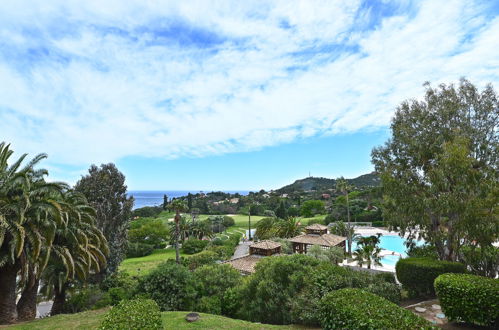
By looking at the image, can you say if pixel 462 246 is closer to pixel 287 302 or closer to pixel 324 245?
pixel 287 302

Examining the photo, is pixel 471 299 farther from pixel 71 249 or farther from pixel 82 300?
pixel 82 300

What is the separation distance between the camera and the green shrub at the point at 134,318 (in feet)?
16.5

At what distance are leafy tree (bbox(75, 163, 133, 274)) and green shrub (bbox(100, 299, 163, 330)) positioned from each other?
1596 centimetres

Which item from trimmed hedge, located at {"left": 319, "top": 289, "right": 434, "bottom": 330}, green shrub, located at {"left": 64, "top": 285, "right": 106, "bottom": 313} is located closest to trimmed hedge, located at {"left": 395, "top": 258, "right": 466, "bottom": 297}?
trimmed hedge, located at {"left": 319, "top": 289, "right": 434, "bottom": 330}

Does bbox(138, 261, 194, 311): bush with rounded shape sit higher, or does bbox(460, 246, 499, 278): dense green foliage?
bbox(460, 246, 499, 278): dense green foliage

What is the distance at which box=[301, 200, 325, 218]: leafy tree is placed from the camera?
218 ft

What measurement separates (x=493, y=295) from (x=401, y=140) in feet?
27.7

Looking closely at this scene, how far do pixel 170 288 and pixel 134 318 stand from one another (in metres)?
8.45

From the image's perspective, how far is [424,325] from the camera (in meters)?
4.28

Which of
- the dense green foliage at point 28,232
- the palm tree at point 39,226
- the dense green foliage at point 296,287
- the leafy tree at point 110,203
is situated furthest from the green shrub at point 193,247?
the dense green foliage at point 296,287

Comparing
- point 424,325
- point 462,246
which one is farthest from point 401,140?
point 424,325

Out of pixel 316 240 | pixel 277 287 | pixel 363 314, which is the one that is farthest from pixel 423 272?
pixel 316 240

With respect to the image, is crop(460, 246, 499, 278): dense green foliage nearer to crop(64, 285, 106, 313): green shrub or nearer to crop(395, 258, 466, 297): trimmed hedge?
crop(395, 258, 466, 297): trimmed hedge

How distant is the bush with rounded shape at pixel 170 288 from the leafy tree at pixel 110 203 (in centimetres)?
889
